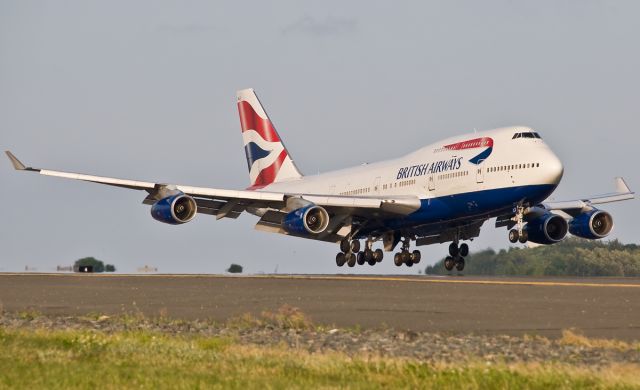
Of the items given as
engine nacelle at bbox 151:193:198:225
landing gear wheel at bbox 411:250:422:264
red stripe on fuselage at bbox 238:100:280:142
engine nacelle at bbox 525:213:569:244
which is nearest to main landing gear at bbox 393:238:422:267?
landing gear wheel at bbox 411:250:422:264

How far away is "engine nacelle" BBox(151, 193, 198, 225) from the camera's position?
44.7 meters

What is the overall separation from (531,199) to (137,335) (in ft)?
94.0

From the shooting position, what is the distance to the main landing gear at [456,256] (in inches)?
2003

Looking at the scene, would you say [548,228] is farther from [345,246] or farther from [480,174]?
[345,246]

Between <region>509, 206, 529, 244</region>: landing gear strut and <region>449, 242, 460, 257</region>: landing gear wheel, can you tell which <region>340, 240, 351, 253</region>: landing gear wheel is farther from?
<region>509, 206, 529, 244</region>: landing gear strut

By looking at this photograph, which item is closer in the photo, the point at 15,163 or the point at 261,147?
the point at 15,163

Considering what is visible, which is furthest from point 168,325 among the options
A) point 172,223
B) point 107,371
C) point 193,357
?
point 172,223

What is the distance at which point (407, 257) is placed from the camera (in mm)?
51500

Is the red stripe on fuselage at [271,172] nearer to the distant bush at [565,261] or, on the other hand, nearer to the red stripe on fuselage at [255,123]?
the red stripe on fuselage at [255,123]

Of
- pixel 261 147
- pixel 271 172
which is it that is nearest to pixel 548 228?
pixel 271 172

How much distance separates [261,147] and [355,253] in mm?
14556

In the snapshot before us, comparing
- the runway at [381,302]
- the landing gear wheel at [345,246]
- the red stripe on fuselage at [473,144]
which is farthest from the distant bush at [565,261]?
the runway at [381,302]

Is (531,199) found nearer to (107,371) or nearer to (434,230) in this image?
(434,230)

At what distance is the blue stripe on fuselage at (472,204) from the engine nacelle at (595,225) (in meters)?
6.97
